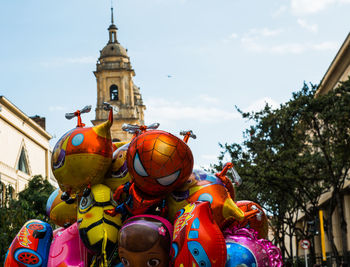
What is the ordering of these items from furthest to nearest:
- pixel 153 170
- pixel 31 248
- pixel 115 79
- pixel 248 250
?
1. pixel 115 79
2. pixel 31 248
3. pixel 248 250
4. pixel 153 170

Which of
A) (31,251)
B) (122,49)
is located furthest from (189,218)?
(122,49)

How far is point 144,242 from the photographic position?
24.6ft

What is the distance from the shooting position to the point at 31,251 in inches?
341

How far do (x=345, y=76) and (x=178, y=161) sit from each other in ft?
104

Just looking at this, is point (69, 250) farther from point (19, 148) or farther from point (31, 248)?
point (19, 148)

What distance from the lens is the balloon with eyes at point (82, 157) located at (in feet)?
26.9

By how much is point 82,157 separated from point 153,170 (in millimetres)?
1073

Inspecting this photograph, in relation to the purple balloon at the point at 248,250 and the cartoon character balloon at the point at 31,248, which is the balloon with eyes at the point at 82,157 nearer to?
the cartoon character balloon at the point at 31,248

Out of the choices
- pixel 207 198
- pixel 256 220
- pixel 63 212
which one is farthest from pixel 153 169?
pixel 256 220

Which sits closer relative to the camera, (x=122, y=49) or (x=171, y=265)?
(x=171, y=265)

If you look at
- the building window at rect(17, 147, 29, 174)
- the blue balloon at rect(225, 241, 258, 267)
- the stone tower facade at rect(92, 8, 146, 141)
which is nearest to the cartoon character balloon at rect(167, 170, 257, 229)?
the blue balloon at rect(225, 241, 258, 267)

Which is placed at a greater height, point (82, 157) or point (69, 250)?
point (82, 157)

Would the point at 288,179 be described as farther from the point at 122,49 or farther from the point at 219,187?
the point at 122,49

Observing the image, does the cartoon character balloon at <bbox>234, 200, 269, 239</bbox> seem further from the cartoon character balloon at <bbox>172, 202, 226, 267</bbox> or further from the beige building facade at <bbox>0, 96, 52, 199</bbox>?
the beige building facade at <bbox>0, 96, 52, 199</bbox>
